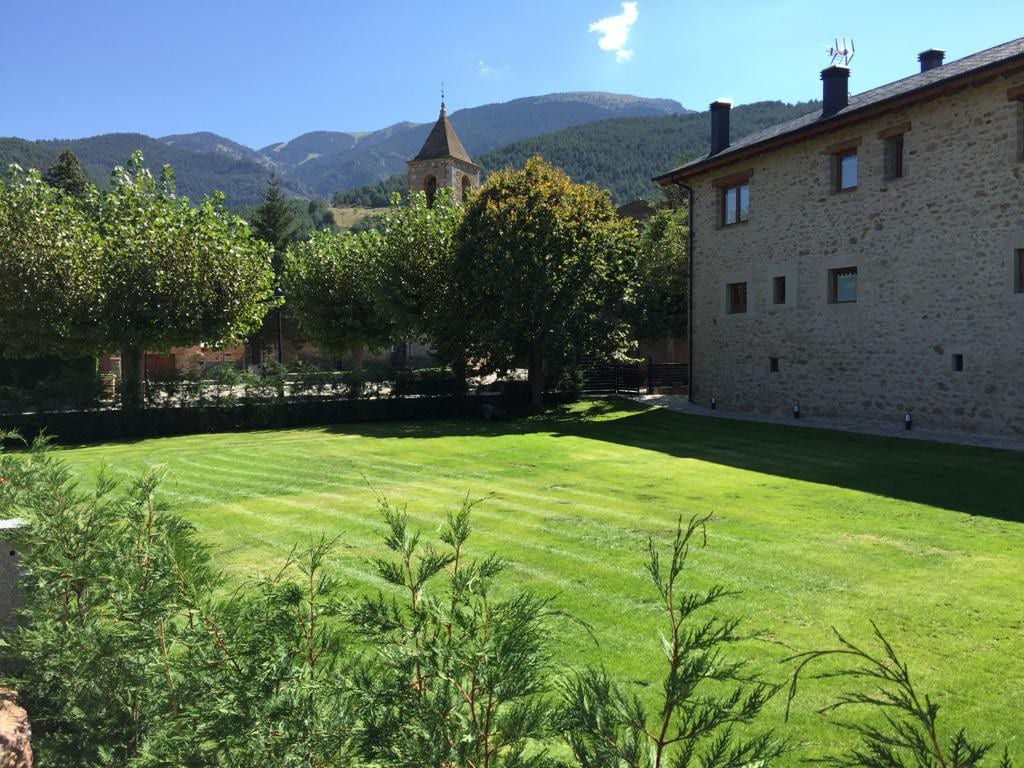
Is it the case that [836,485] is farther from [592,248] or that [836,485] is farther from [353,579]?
[592,248]

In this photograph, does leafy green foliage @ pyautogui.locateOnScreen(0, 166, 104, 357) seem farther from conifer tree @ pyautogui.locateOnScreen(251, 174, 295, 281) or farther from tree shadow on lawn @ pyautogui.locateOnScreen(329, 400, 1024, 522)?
conifer tree @ pyautogui.locateOnScreen(251, 174, 295, 281)

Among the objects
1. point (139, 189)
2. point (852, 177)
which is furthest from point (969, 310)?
point (139, 189)

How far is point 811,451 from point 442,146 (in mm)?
52606

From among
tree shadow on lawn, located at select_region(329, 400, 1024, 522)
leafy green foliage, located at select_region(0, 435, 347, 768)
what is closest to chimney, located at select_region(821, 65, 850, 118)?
tree shadow on lawn, located at select_region(329, 400, 1024, 522)

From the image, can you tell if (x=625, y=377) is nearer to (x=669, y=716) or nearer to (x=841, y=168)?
(x=841, y=168)

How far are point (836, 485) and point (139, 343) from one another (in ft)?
67.8

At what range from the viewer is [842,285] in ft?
66.6

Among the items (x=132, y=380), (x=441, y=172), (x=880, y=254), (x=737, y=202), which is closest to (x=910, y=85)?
(x=880, y=254)

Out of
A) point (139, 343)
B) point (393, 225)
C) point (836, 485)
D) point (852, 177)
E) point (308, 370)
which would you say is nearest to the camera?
point (836, 485)

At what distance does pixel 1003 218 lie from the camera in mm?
16094

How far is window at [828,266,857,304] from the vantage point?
784 inches

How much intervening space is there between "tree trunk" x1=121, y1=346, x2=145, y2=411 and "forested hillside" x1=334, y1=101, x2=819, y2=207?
12742 centimetres

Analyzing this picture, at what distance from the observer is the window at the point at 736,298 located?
24.0m

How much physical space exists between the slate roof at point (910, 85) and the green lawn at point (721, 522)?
28.5 ft
